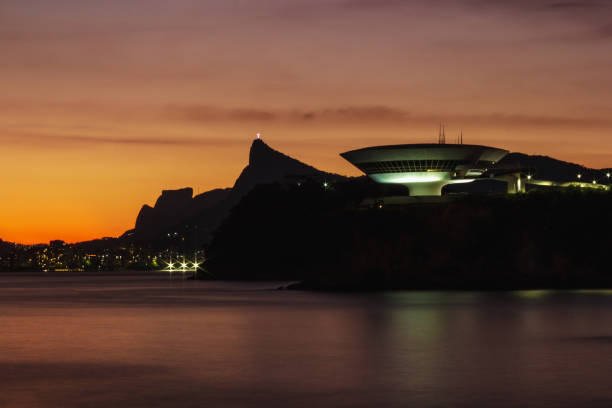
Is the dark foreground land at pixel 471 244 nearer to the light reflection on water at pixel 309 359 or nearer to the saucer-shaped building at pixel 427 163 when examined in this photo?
the saucer-shaped building at pixel 427 163

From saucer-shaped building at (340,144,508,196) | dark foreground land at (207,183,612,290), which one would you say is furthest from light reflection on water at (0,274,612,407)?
saucer-shaped building at (340,144,508,196)

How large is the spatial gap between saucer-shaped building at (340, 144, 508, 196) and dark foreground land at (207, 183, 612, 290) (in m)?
11.5

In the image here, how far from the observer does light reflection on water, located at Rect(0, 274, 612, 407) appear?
23875 millimetres

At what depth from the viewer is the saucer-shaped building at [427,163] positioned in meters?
158

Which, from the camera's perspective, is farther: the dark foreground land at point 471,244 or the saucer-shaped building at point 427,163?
the saucer-shaped building at point 427,163

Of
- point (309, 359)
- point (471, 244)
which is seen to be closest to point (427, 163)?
point (471, 244)

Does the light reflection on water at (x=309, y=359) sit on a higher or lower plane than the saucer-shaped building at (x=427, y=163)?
lower

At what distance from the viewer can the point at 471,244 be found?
437 feet

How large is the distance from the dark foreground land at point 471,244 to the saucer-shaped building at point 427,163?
1151 centimetres

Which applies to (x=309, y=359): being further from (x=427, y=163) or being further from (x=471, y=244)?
(x=427, y=163)

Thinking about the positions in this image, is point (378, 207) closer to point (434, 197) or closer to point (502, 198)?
point (434, 197)

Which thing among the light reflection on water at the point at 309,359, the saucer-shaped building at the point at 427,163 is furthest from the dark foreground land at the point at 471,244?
the light reflection on water at the point at 309,359

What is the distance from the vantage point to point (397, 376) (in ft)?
91.6

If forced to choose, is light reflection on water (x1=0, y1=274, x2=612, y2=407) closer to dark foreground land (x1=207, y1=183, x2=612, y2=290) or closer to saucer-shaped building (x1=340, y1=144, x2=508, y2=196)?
dark foreground land (x1=207, y1=183, x2=612, y2=290)
